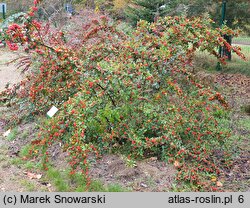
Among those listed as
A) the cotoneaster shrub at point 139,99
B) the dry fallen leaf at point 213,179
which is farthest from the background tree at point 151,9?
the dry fallen leaf at point 213,179

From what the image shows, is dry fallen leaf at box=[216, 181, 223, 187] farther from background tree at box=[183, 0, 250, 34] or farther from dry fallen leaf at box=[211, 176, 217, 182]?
background tree at box=[183, 0, 250, 34]

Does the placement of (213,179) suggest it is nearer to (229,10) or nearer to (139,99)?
(139,99)

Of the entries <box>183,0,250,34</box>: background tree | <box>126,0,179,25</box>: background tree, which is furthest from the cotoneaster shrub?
<box>126,0,179,25</box>: background tree

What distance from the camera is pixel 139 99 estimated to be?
5.20m

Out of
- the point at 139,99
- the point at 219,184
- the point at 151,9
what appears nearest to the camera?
the point at 219,184

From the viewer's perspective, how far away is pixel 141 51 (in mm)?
5410

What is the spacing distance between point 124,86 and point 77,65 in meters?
0.75

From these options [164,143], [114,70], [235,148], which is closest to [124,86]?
[114,70]

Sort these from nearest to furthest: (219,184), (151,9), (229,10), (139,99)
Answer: (219,184) < (139,99) < (229,10) < (151,9)

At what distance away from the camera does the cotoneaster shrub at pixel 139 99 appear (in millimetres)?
4750

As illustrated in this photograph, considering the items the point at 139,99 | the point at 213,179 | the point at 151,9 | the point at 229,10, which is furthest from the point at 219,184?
the point at 151,9

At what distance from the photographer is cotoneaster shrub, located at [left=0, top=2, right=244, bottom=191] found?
4750 millimetres

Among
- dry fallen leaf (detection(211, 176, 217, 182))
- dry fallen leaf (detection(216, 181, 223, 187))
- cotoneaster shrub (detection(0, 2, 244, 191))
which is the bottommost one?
dry fallen leaf (detection(216, 181, 223, 187))

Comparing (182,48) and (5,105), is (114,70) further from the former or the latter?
(5,105)
